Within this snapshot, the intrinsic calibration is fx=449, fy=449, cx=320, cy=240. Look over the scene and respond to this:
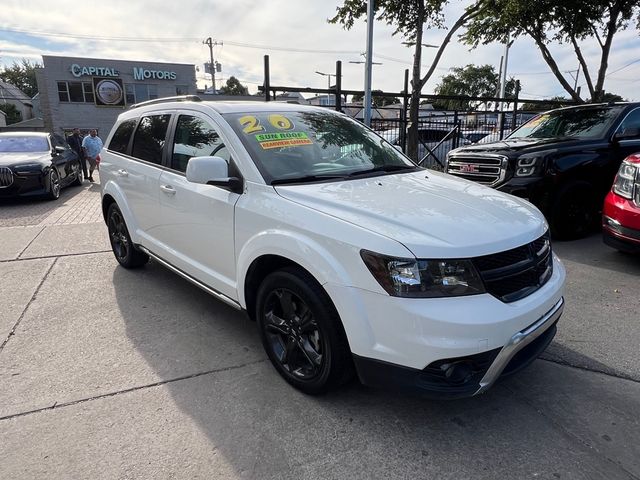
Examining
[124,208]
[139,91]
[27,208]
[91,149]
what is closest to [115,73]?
[139,91]

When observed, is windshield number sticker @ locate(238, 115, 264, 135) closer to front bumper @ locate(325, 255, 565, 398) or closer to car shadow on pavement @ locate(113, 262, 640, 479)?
front bumper @ locate(325, 255, 565, 398)

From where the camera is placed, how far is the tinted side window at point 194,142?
11.0 feet

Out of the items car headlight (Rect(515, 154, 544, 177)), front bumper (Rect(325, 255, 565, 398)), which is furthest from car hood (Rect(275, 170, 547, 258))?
car headlight (Rect(515, 154, 544, 177))

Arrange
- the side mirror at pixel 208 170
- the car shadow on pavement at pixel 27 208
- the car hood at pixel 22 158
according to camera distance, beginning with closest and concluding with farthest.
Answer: the side mirror at pixel 208 170 < the car shadow on pavement at pixel 27 208 < the car hood at pixel 22 158

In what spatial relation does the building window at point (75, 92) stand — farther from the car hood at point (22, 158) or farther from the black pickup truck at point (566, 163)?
the black pickup truck at point (566, 163)

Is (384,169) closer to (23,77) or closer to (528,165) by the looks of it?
(528,165)

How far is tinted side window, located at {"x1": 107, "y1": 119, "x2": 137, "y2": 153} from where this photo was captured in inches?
185

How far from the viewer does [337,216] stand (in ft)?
8.09

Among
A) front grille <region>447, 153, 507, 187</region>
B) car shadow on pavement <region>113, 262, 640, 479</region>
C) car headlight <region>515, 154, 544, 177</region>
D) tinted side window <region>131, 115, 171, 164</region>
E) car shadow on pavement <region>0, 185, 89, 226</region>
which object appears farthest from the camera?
car shadow on pavement <region>0, 185, 89, 226</region>

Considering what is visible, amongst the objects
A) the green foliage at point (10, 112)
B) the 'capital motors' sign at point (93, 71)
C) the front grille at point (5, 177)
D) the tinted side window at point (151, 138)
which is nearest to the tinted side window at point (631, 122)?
the tinted side window at point (151, 138)

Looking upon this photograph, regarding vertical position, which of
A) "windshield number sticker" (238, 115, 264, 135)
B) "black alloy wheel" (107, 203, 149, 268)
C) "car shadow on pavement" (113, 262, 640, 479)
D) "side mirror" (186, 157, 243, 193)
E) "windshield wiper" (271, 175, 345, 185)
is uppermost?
"windshield number sticker" (238, 115, 264, 135)

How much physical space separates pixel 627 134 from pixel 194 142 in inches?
240

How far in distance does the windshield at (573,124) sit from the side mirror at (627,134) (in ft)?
0.54

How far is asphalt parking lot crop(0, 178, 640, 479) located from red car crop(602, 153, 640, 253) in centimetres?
92
